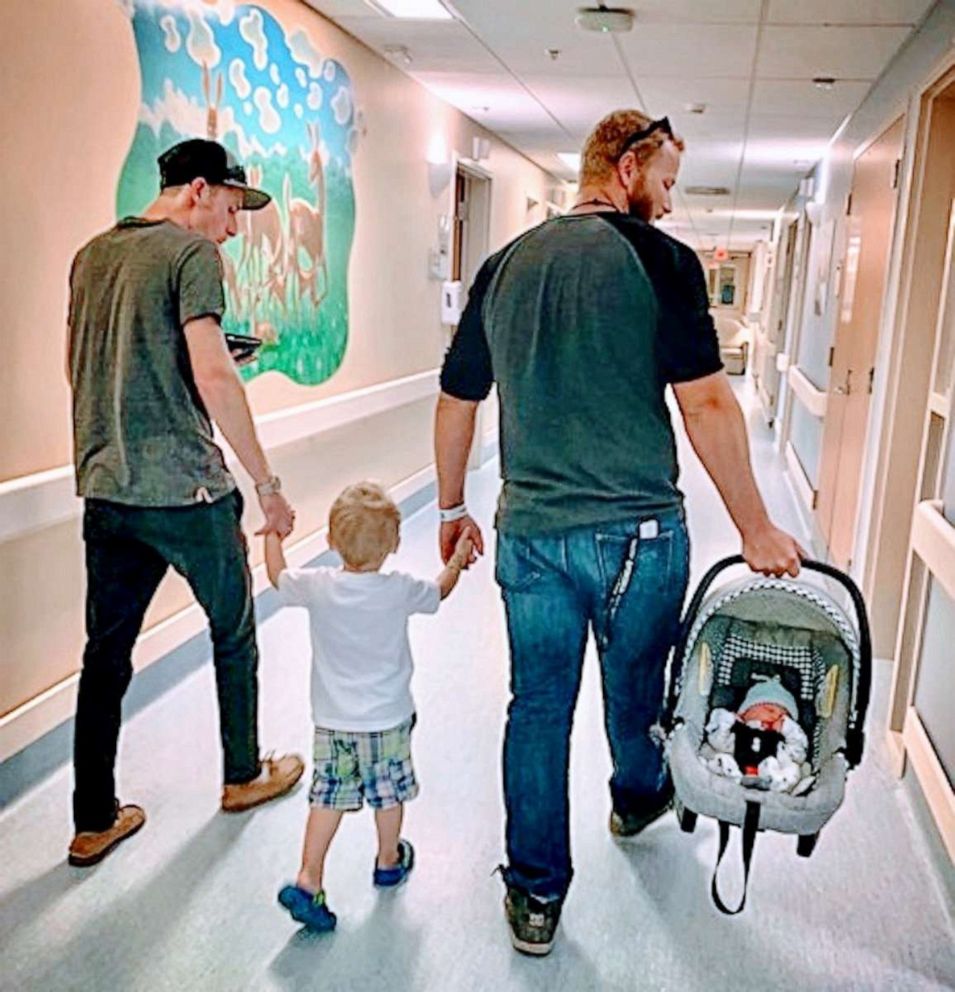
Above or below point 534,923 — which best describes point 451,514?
above

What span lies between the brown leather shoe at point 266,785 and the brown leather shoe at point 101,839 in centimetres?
21

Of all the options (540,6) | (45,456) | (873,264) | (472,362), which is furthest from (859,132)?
(45,456)

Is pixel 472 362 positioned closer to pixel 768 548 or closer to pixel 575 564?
pixel 575 564

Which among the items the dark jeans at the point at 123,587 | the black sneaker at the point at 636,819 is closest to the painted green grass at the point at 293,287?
the dark jeans at the point at 123,587

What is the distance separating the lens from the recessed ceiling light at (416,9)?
3.70m

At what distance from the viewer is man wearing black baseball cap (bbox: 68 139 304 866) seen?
2.09m

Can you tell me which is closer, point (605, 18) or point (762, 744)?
point (762, 744)

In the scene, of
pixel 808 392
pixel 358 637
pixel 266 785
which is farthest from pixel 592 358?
pixel 808 392

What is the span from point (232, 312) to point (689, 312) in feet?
6.57

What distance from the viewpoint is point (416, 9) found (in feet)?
12.4

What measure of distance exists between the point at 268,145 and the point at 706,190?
22.8 ft

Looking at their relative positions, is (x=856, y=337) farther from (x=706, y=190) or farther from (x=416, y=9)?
(x=706, y=190)

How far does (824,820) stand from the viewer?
179 cm

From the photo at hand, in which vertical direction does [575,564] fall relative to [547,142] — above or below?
below
